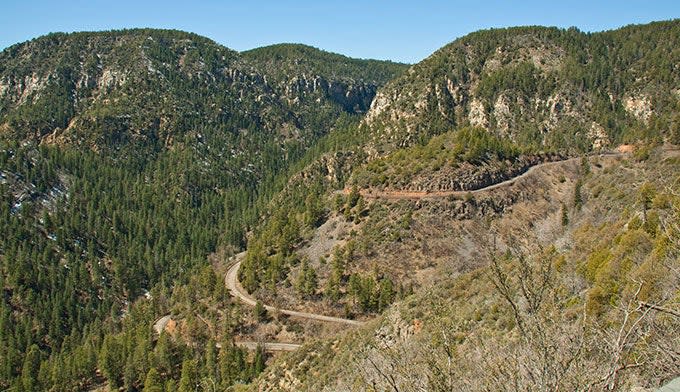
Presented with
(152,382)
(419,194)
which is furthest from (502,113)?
(152,382)

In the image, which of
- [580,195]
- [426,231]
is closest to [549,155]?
[580,195]

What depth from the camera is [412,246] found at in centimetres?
8594

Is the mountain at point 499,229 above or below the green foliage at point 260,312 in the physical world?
above

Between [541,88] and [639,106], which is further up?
[541,88]

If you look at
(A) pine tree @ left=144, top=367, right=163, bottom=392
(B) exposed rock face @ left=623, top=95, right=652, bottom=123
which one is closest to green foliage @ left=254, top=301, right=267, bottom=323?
(A) pine tree @ left=144, top=367, right=163, bottom=392

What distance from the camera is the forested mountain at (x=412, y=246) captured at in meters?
14.4

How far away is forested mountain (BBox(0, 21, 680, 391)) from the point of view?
14.4m

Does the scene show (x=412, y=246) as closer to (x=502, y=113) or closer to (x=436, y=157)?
(x=436, y=157)

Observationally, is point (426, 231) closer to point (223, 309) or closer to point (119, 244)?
point (223, 309)

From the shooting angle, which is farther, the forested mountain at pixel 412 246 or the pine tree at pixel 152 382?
the pine tree at pixel 152 382

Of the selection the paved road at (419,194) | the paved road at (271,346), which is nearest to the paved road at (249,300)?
the paved road at (271,346)

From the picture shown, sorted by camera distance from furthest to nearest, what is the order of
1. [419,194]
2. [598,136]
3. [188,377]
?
[598,136]
[419,194]
[188,377]

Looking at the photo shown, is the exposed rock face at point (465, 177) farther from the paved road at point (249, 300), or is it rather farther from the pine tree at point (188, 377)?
the pine tree at point (188, 377)

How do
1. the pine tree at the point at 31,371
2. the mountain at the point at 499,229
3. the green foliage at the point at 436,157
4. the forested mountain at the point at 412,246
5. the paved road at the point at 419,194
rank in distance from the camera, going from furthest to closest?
the green foliage at the point at 436,157 < the paved road at the point at 419,194 < the pine tree at the point at 31,371 < the forested mountain at the point at 412,246 < the mountain at the point at 499,229
